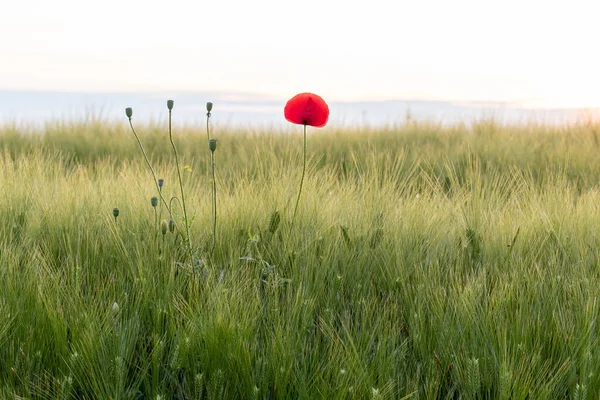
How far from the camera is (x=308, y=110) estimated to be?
2.20 m

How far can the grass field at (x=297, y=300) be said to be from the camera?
66.0 inches

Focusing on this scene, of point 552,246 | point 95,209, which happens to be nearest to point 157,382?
point 95,209

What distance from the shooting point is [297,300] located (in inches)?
73.7

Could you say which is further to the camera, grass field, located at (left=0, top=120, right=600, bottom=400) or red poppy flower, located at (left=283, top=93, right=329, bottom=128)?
red poppy flower, located at (left=283, top=93, right=329, bottom=128)

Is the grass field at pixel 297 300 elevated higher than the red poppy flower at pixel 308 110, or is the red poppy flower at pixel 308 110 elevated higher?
the red poppy flower at pixel 308 110

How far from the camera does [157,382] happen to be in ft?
5.63

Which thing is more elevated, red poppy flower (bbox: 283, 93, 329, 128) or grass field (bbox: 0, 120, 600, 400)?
red poppy flower (bbox: 283, 93, 329, 128)

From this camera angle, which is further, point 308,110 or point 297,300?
point 308,110

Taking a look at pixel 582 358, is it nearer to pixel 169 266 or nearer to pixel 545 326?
pixel 545 326

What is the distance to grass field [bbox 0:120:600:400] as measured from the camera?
168 cm

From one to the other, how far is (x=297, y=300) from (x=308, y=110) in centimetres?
69

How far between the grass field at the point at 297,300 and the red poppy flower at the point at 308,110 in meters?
0.44

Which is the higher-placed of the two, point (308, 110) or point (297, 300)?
point (308, 110)

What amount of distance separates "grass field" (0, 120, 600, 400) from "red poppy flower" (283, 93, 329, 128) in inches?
17.3
